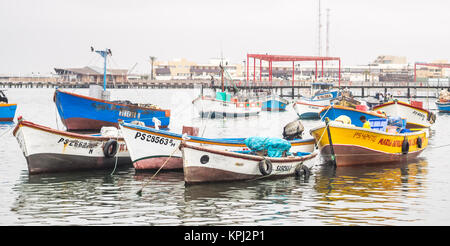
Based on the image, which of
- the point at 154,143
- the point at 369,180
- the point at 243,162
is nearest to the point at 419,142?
the point at 369,180

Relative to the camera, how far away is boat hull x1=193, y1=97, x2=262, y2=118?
6109 centimetres

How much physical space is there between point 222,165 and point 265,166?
1.57 metres

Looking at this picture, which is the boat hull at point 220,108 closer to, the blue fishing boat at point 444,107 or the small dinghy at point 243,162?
the blue fishing boat at point 444,107

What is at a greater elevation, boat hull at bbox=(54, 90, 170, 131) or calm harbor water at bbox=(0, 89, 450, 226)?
boat hull at bbox=(54, 90, 170, 131)

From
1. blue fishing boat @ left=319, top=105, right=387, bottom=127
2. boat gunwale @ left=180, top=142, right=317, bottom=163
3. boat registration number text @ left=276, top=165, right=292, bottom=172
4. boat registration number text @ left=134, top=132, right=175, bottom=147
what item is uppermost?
blue fishing boat @ left=319, top=105, right=387, bottom=127

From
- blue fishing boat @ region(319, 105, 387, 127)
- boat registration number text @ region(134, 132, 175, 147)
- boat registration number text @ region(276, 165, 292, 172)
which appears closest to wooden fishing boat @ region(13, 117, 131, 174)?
boat registration number text @ region(134, 132, 175, 147)

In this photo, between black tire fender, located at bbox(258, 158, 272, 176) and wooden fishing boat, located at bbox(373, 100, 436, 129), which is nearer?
black tire fender, located at bbox(258, 158, 272, 176)

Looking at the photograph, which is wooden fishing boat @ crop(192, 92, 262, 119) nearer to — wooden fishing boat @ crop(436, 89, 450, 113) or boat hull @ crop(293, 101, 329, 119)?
boat hull @ crop(293, 101, 329, 119)

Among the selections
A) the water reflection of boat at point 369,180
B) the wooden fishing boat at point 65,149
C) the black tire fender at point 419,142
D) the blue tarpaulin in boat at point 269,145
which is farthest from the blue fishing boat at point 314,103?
the blue tarpaulin in boat at point 269,145

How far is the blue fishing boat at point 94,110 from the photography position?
3888 cm

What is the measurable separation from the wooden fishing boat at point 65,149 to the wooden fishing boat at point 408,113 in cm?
2060

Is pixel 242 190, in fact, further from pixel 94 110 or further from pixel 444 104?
pixel 444 104

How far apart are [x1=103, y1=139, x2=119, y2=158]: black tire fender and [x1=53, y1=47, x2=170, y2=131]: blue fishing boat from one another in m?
15.3
